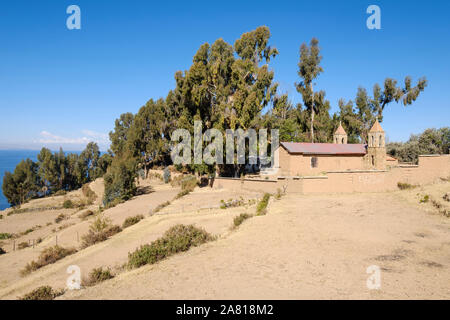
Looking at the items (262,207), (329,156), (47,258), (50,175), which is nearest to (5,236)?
(47,258)

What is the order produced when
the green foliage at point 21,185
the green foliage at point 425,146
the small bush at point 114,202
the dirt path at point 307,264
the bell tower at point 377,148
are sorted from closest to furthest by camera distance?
the dirt path at point 307,264, the bell tower at point 377,148, the small bush at point 114,202, the green foliage at point 425,146, the green foliage at point 21,185

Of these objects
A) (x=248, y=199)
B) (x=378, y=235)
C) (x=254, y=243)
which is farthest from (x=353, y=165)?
(x=254, y=243)

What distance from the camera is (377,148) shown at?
31.5 meters

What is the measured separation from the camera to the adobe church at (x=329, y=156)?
29.8m

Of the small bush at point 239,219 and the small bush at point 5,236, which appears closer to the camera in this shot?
the small bush at point 239,219

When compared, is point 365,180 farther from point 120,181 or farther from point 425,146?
point 120,181

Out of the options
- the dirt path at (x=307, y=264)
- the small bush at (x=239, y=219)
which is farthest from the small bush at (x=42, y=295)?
the small bush at (x=239, y=219)

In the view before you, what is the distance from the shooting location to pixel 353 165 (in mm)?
32781

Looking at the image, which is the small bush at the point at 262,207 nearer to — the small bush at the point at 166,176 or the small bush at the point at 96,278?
the small bush at the point at 96,278

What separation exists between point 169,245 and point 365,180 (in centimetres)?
1954

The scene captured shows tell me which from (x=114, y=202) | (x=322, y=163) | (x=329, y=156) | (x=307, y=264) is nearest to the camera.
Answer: (x=307, y=264)

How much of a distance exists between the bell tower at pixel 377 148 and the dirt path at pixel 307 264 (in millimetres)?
14875

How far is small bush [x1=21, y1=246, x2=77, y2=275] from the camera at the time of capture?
15202 millimetres

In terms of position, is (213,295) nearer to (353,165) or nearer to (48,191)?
(353,165)
